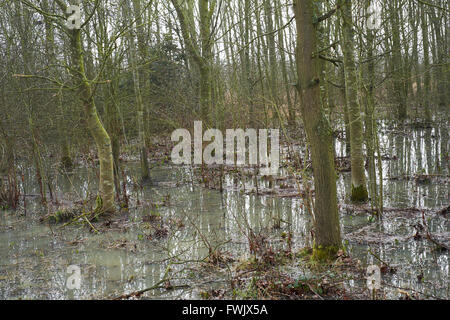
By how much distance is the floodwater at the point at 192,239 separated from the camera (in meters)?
5.29

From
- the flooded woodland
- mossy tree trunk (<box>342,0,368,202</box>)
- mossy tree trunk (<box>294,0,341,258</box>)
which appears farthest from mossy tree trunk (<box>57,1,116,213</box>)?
mossy tree trunk (<box>342,0,368,202</box>)

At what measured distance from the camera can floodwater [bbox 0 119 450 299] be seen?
529cm

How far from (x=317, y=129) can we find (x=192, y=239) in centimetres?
322

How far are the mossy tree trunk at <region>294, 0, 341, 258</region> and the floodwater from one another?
0.71 metres

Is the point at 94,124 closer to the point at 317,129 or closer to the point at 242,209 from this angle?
the point at 242,209

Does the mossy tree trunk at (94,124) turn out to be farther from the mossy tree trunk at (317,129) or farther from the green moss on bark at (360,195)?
the green moss on bark at (360,195)

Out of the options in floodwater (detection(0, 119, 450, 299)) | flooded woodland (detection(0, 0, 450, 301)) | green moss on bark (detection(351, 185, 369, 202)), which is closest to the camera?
flooded woodland (detection(0, 0, 450, 301))

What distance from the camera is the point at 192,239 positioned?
23.8ft

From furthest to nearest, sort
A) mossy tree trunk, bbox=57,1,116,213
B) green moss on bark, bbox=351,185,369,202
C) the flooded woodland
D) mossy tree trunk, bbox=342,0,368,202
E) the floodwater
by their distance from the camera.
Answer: green moss on bark, bbox=351,185,369,202, mossy tree trunk, bbox=57,1,116,213, mossy tree trunk, bbox=342,0,368,202, the floodwater, the flooded woodland

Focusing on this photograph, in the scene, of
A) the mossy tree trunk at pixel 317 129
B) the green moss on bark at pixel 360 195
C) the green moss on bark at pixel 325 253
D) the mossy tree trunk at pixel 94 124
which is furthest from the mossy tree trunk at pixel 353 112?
the mossy tree trunk at pixel 94 124

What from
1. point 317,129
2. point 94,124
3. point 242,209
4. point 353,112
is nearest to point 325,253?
point 317,129

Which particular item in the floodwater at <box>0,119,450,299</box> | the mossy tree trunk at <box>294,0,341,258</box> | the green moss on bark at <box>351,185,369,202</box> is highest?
the mossy tree trunk at <box>294,0,341,258</box>

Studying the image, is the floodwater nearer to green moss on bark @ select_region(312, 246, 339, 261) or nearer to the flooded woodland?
the flooded woodland
